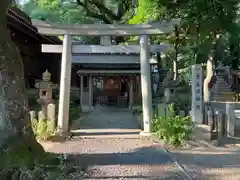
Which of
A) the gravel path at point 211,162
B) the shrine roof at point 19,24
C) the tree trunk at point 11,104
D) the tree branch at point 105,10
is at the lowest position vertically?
the gravel path at point 211,162

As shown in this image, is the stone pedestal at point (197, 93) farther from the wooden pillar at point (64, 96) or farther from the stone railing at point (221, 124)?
the wooden pillar at point (64, 96)

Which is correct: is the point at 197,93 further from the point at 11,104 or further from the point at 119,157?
the point at 11,104

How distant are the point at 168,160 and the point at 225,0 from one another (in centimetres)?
628

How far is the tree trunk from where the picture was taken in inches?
262

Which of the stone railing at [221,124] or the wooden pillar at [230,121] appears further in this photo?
the wooden pillar at [230,121]

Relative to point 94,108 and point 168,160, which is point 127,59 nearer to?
point 94,108

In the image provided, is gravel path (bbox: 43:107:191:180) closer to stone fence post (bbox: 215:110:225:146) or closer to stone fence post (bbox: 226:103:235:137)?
stone fence post (bbox: 215:110:225:146)

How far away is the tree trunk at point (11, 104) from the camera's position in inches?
262

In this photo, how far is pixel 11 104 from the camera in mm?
6758

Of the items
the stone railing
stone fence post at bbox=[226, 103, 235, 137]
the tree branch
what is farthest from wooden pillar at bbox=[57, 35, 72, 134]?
the tree branch

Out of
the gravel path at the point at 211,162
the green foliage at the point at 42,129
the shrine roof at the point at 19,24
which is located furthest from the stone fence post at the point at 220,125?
the shrine roof at the point at 19,24

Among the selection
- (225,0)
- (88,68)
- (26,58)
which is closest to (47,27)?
(225,0)

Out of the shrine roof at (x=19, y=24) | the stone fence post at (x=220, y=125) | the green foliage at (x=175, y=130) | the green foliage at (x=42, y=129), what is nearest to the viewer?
the green foliage at (x=175, y=130)

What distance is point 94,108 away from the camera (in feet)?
73.1
